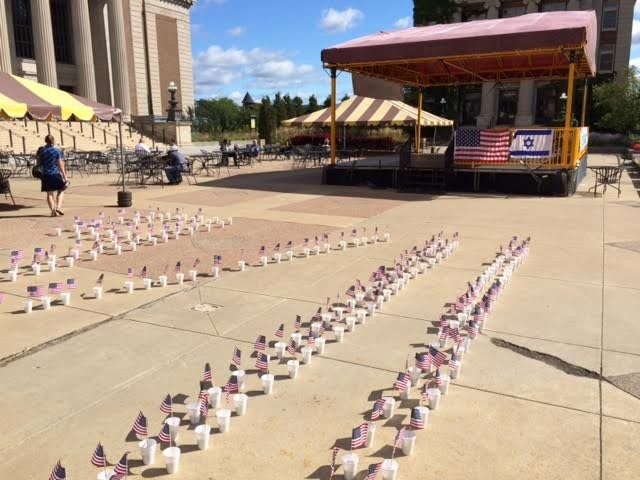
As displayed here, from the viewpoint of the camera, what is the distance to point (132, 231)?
9.68 meters

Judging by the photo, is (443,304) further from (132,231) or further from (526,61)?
(526,61)

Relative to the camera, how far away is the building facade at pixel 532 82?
55.1m

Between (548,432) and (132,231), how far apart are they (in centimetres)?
796

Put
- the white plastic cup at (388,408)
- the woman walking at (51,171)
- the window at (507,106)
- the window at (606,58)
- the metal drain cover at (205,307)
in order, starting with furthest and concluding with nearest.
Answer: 1. the window at (507,106)
2. the window at (606,58)
3. the woman walking at (51,171)
4. the metal drain cover at (205,307)
5. the white plastic cup at (388,408)

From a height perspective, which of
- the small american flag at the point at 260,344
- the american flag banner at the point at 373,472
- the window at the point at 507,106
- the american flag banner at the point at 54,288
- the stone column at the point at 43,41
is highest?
the stone column at the point at 43,41

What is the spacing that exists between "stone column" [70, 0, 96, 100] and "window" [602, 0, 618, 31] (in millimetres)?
48119

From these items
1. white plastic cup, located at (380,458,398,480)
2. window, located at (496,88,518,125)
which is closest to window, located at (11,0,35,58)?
white plastic cup, located at (380,458,398,480)

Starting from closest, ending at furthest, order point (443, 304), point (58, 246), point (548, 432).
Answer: point (548, 432)
point (443, 304)
point (58, 246)

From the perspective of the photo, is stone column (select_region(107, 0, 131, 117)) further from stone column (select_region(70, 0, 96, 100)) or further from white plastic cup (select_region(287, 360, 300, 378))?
white plastic cup (select_region(287, 360, 300, 378))

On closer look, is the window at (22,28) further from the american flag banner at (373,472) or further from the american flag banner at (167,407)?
the american flag banner at (373,472)

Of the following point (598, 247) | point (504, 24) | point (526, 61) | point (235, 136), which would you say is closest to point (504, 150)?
point (504, 24)

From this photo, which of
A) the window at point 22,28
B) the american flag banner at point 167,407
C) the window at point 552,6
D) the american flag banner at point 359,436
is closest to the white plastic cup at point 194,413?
the american flag banner at point 167,407

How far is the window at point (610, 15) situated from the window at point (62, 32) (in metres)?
49.8

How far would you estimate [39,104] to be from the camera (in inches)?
440
